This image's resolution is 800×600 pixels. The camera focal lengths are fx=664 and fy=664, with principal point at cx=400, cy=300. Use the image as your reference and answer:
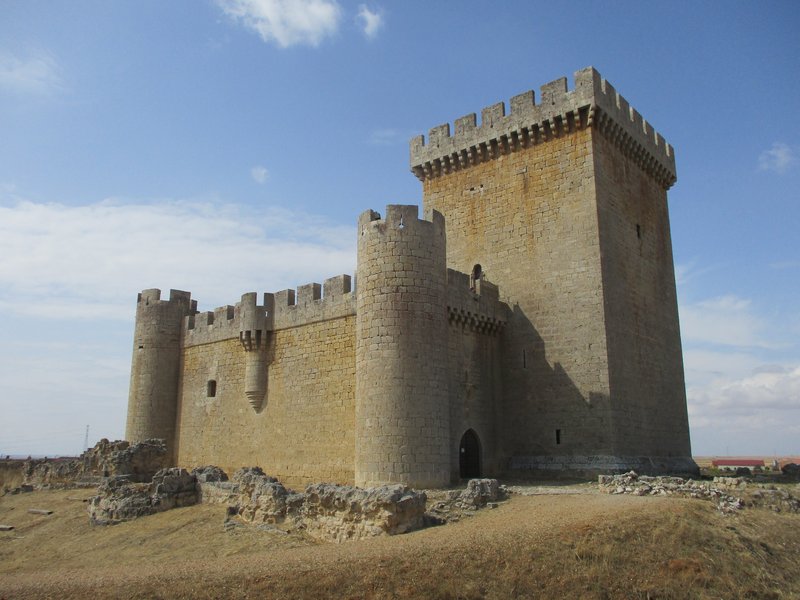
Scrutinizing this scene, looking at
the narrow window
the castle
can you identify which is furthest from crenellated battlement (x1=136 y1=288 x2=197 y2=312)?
the narrow window

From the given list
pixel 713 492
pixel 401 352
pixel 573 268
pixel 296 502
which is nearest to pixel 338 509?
pixel 296 502

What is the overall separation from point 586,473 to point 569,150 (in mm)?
8726

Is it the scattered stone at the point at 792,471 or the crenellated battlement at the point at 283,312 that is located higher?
the crenellated battlement at the point at 283,312

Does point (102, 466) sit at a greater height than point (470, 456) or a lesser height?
lesser

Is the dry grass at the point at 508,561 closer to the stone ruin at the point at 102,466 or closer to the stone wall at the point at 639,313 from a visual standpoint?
the stone wall at the point at 639,313

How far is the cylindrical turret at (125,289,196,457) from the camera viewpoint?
2312cm

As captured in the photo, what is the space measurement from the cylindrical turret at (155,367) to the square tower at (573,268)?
34.9 feet

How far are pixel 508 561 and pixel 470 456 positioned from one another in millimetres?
8893

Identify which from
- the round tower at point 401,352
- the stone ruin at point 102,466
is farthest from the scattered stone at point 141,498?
the round tower at point 401,352

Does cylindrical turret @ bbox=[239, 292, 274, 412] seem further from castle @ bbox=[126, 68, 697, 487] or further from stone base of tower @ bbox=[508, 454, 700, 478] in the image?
stone base of tower @ bbox=[508, 454, 700, 478]

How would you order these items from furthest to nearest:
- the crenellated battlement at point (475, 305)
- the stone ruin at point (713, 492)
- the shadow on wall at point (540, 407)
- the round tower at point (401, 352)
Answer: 1. the crenellated battlement at point (475, 305)
2. the shadow on wall at point (540, 407)
3. the round tower at point (401, 352)
4. the stone ruin at point (713, 492)

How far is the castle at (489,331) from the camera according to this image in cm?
1538

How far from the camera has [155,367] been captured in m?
23.5

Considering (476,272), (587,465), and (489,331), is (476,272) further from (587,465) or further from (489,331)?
(587,465)
